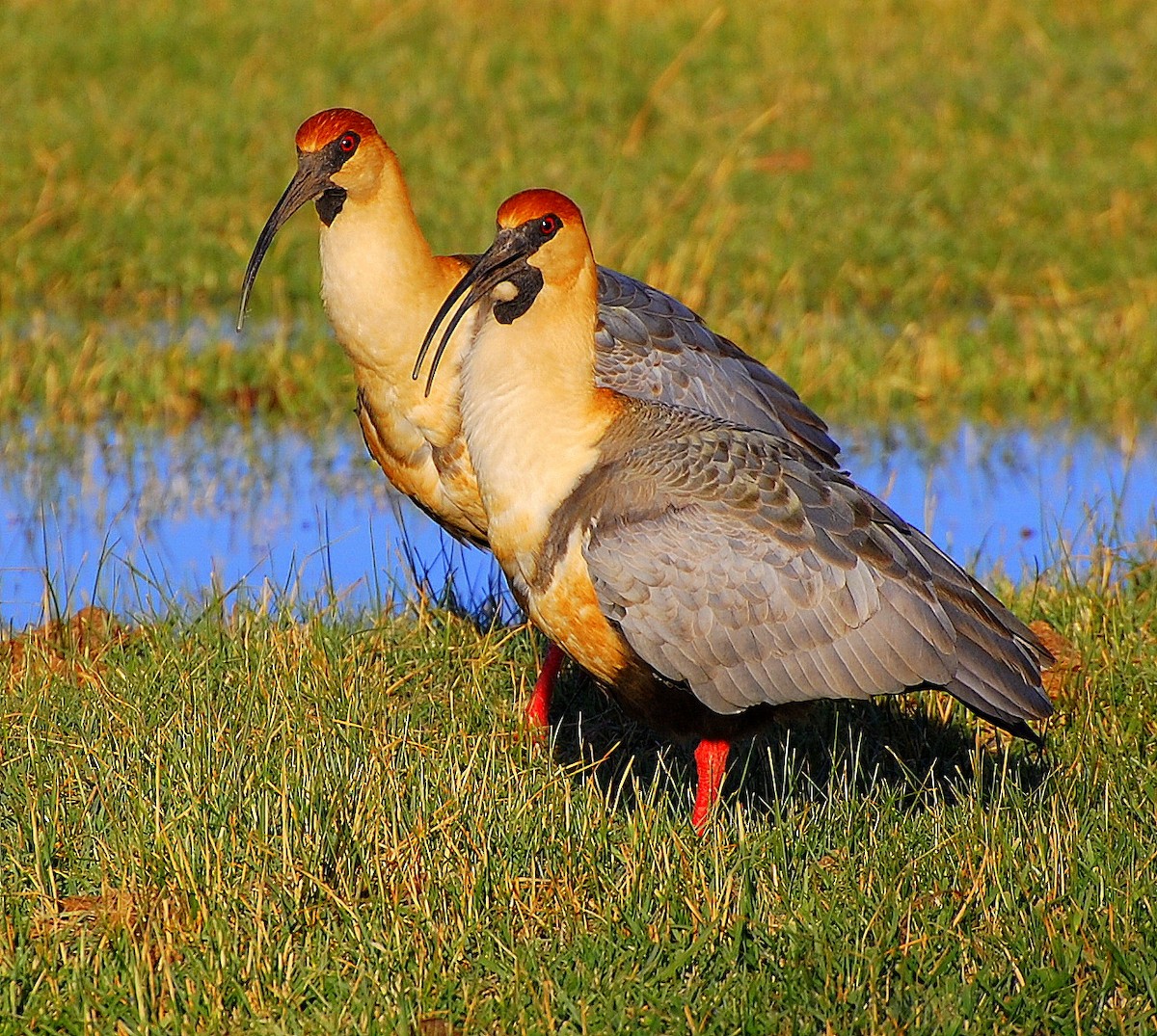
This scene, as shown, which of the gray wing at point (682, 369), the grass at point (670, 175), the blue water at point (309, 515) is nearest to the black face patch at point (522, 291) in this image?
the gray wing at point (682, 369)

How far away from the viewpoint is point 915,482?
725 cm

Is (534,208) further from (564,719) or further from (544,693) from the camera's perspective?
(564,719)

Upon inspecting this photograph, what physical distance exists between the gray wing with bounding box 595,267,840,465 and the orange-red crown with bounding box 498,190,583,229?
3.12ft

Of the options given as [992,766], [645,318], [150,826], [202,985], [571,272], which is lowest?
[202,985]

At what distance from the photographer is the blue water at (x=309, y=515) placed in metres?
5.91

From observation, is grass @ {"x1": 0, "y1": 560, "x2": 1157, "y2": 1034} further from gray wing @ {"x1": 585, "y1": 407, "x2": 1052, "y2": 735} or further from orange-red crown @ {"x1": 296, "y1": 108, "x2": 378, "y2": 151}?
orange-red crown @ {"x1": 296, "y1": 108, "x2": 378, "y2": 151}

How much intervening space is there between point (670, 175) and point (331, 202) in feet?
16.9

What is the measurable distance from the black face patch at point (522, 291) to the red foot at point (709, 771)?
1.13 m

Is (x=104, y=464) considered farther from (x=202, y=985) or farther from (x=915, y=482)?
(x=202, y=985)

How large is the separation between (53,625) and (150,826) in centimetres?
156

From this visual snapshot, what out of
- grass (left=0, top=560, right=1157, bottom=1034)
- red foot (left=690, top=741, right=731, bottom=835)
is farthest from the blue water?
red foot (left=690, top=741, right=731, bottom=835)

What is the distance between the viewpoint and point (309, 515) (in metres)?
6.91

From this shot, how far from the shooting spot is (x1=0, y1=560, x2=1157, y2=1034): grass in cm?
351

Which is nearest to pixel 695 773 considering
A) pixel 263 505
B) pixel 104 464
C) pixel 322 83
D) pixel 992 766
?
pixel 992 766
